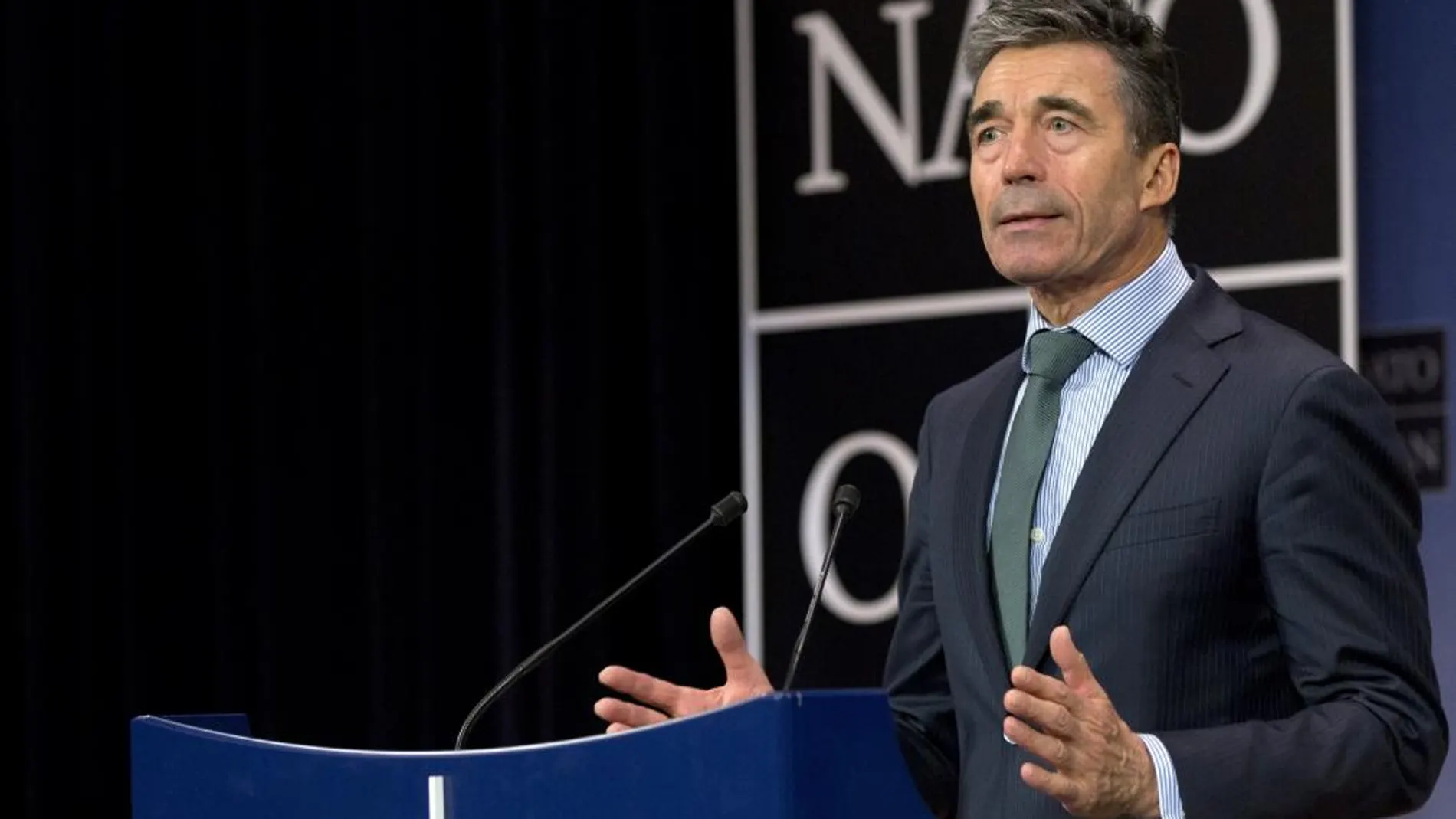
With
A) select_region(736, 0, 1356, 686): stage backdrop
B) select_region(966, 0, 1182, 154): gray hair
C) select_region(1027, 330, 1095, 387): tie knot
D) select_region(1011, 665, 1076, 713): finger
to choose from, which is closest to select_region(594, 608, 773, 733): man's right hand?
select_region(1027, 330, 1095, 387): tie knot

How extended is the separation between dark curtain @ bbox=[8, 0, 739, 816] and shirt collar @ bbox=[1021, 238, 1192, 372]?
2128 mm

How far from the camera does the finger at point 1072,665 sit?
5.28ft

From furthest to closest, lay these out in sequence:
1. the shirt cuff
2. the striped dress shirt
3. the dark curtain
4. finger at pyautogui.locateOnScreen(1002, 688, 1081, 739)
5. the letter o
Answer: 1. the letter o
2. the dark curtain
3. the striped dress shirt
4. the shirt cuff
5. finger at pyautogui.locateOnScreen(1002, 688, 1081, 739)

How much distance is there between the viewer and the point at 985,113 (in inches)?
84.7

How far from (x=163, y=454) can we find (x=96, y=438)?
14cm

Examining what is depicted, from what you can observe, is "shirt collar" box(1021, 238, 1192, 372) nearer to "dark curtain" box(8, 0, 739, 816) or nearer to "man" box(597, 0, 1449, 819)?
"man" box(597, 0, 1449, 819)

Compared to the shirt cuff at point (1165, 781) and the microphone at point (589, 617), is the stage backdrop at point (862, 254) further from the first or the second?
the shirt cuff at point (1165, 781)

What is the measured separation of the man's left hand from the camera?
156 cm

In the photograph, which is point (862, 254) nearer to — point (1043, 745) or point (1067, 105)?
point (1067, 105)

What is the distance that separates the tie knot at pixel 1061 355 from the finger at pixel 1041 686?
0.57m

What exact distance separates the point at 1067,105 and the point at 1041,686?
731 millimetres

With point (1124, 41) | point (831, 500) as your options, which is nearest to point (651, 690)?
point (1124, 41)

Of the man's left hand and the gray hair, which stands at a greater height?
the gray hair

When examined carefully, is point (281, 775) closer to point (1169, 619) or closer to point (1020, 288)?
point (1169, 619)
